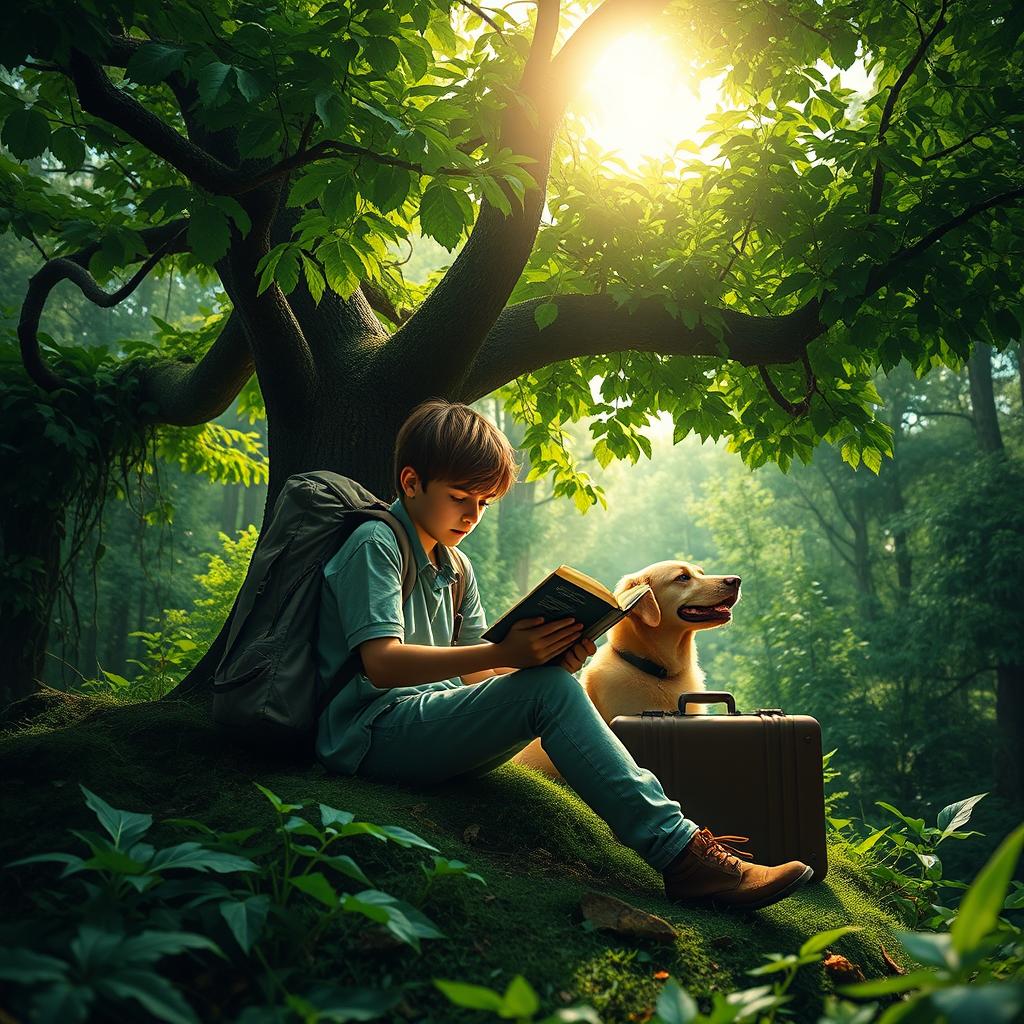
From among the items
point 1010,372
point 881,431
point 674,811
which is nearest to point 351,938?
point 674,811

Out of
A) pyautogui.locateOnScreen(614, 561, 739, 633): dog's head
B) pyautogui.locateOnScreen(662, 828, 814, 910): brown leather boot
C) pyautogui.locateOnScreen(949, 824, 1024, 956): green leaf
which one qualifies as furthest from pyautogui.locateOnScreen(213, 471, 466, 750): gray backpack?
pyautogui.locateOnScreen(949, 824, 1024, 956): green leaf

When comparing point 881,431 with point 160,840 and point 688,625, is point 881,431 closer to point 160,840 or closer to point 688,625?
point 688,625

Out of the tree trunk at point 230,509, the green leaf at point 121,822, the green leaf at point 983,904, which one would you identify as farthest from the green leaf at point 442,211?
the tree trunk at point 230,509

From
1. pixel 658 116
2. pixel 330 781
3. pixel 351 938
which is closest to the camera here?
pixel 351 938

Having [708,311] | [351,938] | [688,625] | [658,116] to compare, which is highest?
[658,116]

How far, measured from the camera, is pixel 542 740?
2.54 m

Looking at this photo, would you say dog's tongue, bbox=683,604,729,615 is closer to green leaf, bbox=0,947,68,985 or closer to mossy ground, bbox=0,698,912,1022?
mossy ground, bbox=0,698,912,1022

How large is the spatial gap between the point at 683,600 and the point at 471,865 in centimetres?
205

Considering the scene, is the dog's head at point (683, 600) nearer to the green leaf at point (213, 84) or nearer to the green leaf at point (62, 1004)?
the green leaf at point (213, 84)

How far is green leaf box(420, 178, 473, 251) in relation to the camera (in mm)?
2656

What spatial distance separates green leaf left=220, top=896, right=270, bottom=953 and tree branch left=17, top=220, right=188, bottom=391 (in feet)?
9.65

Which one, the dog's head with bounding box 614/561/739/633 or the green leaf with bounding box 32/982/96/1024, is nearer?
the green leaf with bounding box 32/982/96/1024

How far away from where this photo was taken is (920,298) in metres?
3.57

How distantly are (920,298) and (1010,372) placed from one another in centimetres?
1856
